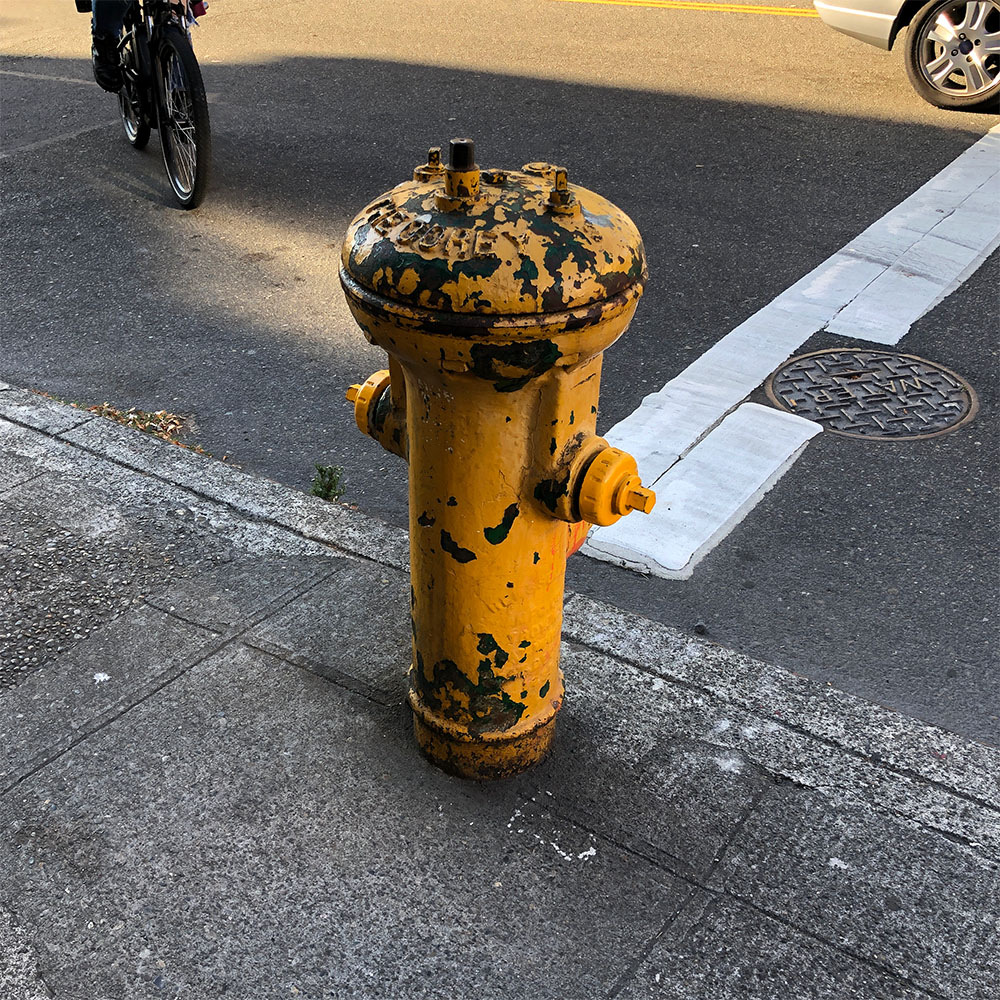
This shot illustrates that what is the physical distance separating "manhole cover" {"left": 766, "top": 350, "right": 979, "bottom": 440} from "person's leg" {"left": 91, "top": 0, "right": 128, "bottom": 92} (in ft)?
14.5

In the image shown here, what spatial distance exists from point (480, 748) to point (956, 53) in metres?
6.82

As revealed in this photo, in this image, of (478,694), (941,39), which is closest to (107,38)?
(941,39)

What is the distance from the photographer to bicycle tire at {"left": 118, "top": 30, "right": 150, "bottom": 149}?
6.46m

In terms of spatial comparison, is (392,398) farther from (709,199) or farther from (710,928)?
(709,199)

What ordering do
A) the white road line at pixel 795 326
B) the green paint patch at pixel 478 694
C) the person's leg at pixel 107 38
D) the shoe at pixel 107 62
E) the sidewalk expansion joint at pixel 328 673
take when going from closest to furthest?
the green paint patch at pixel 478 694 < the sidewalk expansion joint at pixel 328 673 < the white road line at pixel 795 326 < the person's leg at pixel 107 38 < the shoe at pixel 107 62

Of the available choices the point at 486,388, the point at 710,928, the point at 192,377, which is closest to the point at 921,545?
the point at 710,928

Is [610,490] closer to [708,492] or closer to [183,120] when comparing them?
[708,492]

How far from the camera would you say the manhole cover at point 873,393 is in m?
4.28

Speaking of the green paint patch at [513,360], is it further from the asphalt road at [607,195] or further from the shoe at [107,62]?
the shoe at [107,62]

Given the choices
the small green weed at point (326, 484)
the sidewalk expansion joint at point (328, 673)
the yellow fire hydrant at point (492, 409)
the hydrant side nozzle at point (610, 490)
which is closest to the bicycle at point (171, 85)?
the small green weed at point (326, 484)

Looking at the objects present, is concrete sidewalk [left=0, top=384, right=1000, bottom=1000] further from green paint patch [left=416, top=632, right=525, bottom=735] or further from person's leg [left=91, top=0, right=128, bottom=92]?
person's leg [left=91, top=0, right=128, bottom=92]

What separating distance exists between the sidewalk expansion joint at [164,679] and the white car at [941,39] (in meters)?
6.24

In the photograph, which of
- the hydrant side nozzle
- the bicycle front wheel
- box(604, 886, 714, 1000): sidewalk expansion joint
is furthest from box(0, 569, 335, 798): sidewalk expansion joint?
the bicycle front wheel

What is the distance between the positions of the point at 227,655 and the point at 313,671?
0.82 feet
